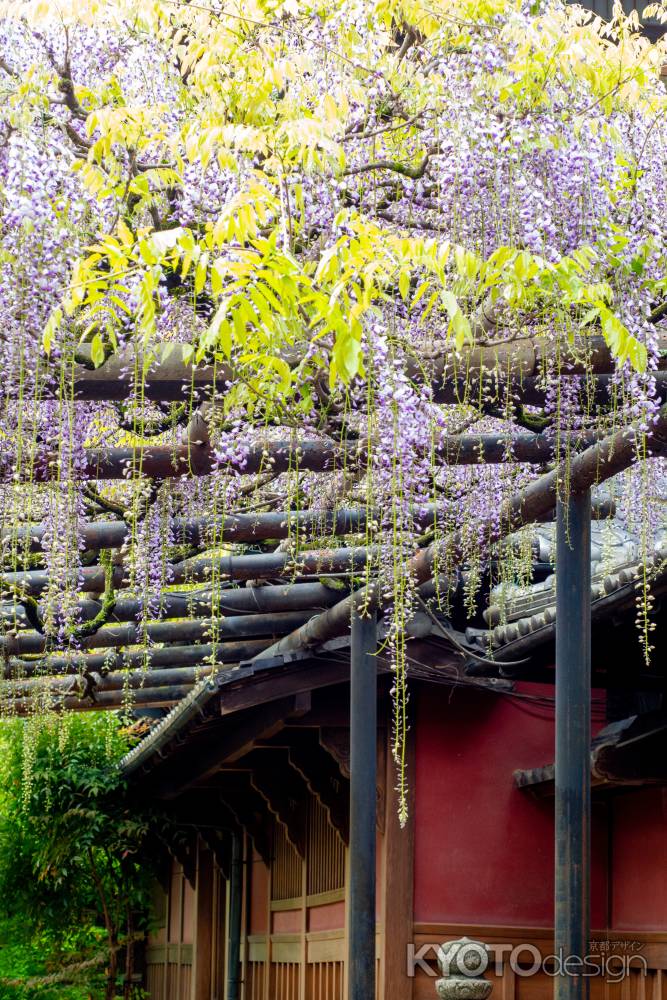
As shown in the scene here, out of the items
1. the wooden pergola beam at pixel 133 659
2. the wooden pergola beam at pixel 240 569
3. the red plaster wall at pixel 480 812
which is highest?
the wooden pergola beam at pixel 240 569

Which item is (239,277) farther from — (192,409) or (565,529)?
(565,529)

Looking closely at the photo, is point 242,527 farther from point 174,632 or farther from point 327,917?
point 327,917

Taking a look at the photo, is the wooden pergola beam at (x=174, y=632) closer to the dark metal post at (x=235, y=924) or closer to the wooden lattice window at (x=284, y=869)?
the wooden lattice window at (x=284, y=869)

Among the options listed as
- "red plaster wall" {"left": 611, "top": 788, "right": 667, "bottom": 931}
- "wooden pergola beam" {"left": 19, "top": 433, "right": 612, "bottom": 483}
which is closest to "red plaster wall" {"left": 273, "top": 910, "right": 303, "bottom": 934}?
"red plaster wall" {"left": 611, "top": 788, "right": 667, "bottom": 931}

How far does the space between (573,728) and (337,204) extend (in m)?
1.75

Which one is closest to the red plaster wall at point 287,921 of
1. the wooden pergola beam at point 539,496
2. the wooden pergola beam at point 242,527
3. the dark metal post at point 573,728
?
the wooden pergola beam at point 539,496

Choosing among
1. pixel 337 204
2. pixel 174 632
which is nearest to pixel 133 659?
pixel 174 632

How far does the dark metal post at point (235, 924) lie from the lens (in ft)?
31.7

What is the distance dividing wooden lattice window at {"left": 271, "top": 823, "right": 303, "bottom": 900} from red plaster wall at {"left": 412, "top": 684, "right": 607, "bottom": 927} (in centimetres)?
178

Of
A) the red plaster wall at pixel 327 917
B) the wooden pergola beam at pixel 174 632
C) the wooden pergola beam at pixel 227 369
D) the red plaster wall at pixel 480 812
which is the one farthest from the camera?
the red plaster wall at pixel 327 917

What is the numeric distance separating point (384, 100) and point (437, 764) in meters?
4.21

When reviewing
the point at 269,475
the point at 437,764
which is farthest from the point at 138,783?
the point at 269,475

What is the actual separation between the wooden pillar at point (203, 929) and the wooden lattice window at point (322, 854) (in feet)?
9.43

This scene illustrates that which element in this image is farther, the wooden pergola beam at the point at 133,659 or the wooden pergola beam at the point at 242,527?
the wooden pergola beam at the point at 133,659
